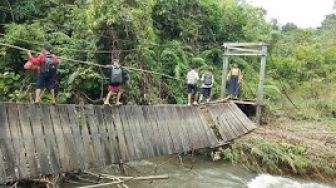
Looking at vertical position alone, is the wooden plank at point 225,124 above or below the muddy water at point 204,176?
above

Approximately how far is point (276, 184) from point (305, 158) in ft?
5.13

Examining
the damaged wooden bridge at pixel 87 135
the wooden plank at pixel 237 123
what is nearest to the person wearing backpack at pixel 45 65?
the damaged wooden bridge at pixel 87 135

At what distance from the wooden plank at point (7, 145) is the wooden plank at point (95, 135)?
1.60 m

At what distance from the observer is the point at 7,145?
5.89 m

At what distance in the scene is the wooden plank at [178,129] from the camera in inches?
349

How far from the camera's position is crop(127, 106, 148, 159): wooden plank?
7.92 meters

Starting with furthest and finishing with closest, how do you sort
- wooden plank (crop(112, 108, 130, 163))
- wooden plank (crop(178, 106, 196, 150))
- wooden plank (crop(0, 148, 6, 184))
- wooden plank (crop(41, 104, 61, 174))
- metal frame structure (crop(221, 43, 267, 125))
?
metal frame structure (crop(221, 43, 267, 125)) < wooden plank (crop(178, 106, 196, 150)) < wooden plank (crop(112, 108, 130, 163)) < wooden plank (crop(41, 104, 61, 174)) < wooden plank (crop(0, 148, 6, 184))

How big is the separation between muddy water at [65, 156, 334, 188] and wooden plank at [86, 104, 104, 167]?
1.30 metres

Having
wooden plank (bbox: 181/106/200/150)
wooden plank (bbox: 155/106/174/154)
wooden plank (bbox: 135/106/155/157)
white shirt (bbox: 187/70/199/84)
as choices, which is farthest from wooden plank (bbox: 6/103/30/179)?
white shirt (bbox: 187/70/199/84)

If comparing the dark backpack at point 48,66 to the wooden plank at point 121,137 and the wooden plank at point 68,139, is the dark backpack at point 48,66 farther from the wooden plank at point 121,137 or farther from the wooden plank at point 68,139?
the wooden plank at point 121,137

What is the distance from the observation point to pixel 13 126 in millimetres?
6059

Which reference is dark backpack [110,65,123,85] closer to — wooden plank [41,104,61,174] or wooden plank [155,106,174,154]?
wooden plank [155,106,174,154]

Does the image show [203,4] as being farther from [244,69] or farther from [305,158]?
[305,158]

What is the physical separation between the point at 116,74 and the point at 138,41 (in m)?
3.94
